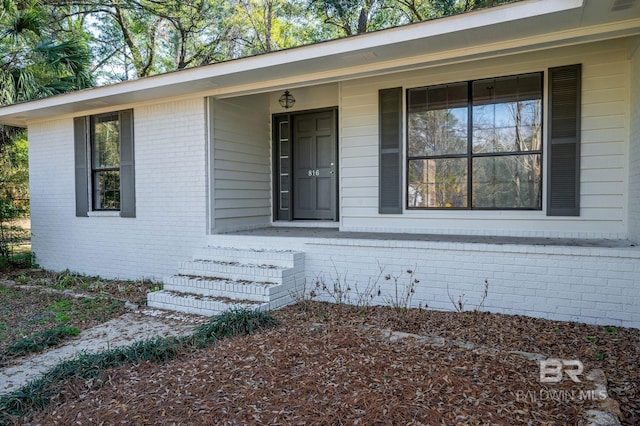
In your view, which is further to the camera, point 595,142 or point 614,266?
point 595,142

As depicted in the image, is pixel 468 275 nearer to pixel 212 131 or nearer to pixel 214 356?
pixel 214 356

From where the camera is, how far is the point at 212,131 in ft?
20.1

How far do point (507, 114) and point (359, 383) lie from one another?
13.1ft

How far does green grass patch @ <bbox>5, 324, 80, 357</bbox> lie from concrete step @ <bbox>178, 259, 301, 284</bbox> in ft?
5.10

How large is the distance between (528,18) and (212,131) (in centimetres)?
424

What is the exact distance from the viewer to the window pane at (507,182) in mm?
5020

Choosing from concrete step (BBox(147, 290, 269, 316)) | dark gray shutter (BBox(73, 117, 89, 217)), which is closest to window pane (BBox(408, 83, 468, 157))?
concrete step (BBox(147, 290, 269, 316))

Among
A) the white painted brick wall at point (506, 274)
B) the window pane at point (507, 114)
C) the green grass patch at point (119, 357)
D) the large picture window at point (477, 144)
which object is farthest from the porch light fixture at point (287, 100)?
the green grass patch at point (119, 357)

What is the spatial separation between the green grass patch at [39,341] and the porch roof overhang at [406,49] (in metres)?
3.37

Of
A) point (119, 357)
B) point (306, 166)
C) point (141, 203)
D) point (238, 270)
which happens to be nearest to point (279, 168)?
point (306, 166)

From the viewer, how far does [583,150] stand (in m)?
4.71

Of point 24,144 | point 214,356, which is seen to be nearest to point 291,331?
point 214,356

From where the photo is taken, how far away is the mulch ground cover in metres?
2.25

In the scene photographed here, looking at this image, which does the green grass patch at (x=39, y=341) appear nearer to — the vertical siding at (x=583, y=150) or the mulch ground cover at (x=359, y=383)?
the mulch ground cover at (x=359, y=383)
